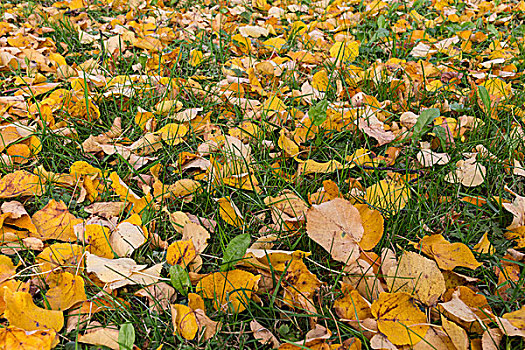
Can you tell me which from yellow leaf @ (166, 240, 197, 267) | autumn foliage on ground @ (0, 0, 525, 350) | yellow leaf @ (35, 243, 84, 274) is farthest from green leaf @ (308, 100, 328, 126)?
yellow leaf @ (35, 243, 84, 274)

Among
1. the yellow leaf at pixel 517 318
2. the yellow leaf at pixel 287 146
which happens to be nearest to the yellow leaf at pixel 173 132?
the yellow leaf at pixel 287 146

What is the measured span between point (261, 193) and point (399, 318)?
0.69 metres

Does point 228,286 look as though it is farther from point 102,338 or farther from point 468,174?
point 468,174

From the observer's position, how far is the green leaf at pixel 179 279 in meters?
1.18

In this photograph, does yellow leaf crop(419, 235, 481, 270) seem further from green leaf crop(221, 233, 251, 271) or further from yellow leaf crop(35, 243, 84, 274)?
yellow leaf crop(35, 243, 84, 274)

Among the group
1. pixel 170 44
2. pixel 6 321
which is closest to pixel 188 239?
pixel 6 321

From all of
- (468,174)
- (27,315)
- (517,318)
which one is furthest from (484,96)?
(27,315)

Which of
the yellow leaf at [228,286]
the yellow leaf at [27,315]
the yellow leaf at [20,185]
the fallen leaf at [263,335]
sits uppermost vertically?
the yellow leaf at [20,185]

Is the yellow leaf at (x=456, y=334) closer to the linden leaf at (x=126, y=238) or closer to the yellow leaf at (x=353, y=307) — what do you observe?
the yellow leaf at (x=353, y=307)

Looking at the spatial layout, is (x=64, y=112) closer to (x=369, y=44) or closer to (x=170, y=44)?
(x=170, y=44)

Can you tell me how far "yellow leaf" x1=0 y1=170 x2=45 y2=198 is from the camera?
1480mm

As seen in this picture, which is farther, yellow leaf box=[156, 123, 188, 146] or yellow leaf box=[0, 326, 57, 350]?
yellow leaf box=[156, 123, 188, 146]

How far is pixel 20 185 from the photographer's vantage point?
4.94 ft

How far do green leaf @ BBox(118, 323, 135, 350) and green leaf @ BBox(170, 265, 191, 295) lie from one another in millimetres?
178
